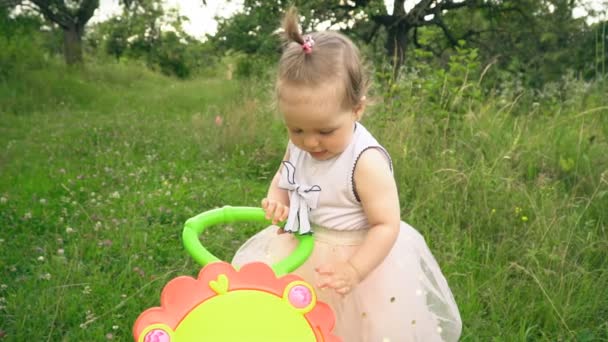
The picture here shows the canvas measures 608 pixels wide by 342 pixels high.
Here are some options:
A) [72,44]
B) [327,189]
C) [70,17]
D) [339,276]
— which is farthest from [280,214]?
[70,17]

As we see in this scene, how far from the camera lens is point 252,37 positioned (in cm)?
1206

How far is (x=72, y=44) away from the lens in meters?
16.5

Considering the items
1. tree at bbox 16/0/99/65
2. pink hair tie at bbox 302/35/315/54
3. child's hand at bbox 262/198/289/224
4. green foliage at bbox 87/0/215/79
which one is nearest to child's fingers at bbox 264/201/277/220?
child's hand at bbox 262/198/289/224

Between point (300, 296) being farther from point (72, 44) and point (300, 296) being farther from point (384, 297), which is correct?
point (72, 44)

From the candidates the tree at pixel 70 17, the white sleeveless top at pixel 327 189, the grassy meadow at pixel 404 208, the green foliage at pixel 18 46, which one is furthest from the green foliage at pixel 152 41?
the white sleeveless top at pixel 327 189

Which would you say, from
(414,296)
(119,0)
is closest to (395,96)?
(414,296)

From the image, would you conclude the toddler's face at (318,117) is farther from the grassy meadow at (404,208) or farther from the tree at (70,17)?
the tree at (70,17)

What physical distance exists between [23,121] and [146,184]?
4219 mm

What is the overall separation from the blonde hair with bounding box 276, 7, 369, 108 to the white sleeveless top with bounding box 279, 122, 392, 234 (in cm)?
16

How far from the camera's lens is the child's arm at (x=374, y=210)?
166cm

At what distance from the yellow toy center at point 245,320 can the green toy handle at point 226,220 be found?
0.17 metres

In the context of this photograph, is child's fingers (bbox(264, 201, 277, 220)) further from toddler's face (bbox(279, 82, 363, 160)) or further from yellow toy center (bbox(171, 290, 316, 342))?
yellow toy center (bbox(171, 290, 316, 342))

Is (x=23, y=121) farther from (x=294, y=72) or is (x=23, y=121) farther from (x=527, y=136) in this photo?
(x=294, y=72)

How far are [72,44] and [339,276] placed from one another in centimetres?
1693
